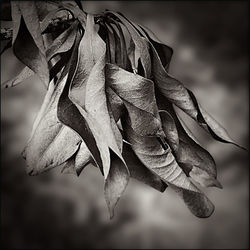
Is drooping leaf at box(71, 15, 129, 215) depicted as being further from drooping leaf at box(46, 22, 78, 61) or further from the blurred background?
the blurred background

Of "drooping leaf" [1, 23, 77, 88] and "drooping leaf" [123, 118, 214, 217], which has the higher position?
"drooping leaf" [1, 23, 77, 88]

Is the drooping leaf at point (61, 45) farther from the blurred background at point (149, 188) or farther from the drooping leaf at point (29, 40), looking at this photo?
the blurred background at point (149, 188)

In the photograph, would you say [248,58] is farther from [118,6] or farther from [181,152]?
[181,152]

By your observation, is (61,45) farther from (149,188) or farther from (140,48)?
(149,188)

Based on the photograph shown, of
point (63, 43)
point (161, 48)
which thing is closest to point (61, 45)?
point (63, 43)

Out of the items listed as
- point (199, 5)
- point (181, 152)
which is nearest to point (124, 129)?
point (181, 152)

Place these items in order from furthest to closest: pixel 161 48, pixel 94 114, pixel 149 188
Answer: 1. pixel 149 188
2. pixel 161 48
3. pixel 94 114

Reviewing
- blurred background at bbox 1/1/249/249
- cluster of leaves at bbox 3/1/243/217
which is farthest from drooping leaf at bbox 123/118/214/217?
blurred background at bbox 1/1/249/249

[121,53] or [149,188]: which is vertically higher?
[121,53]
